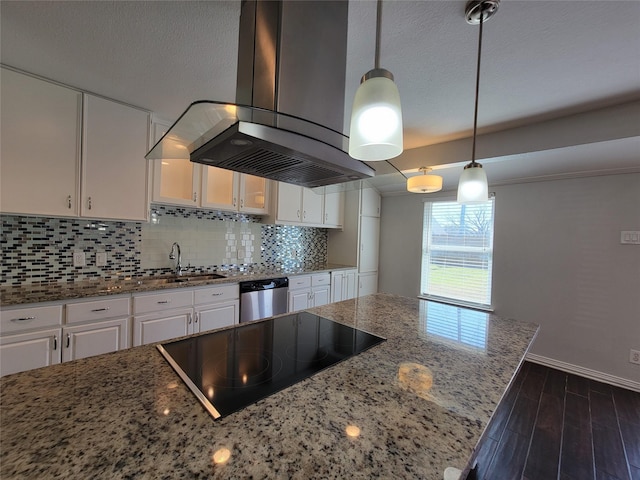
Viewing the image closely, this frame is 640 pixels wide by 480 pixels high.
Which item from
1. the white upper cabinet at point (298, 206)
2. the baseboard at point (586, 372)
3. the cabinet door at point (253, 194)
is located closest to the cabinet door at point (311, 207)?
the white upper cabinet at point (298, 206)

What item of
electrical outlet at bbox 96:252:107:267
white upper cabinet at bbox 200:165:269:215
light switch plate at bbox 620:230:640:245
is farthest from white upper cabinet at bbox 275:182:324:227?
light switch plate at bbox 620:230:640:245

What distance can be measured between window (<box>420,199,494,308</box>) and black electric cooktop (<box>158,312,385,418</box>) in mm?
2730

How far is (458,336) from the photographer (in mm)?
1334

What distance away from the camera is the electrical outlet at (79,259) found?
A: 6.97 feet

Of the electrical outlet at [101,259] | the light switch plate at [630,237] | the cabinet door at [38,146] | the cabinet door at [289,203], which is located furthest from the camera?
the cabinet door at [289,203]

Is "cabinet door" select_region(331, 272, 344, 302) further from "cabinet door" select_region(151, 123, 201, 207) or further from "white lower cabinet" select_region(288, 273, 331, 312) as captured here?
"cabinet door" select_region(151, 123, 201, 207)

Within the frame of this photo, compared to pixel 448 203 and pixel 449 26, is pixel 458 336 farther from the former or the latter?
pixel 448 203

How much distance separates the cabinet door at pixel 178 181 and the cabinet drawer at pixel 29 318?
41.9 inches

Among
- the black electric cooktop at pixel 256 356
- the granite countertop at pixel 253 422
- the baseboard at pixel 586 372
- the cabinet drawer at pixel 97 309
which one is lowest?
the baseboard at pixel 586 372

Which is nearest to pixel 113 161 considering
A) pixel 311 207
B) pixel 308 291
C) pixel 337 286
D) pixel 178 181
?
pixel 178 181

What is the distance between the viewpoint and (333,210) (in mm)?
3883

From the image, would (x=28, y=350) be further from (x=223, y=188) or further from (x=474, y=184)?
(x=474, y=184)

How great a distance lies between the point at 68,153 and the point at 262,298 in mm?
1875

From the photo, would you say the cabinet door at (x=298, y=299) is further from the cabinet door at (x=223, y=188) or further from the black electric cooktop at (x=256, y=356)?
the black electric cooktop at (x=256, y=356)
